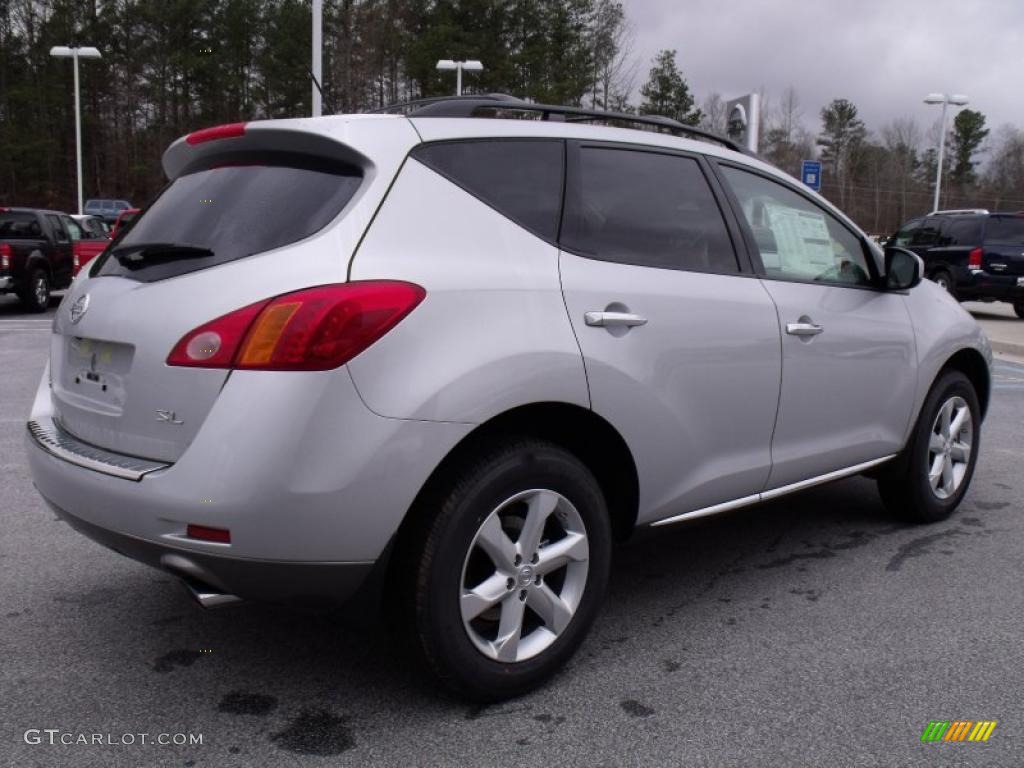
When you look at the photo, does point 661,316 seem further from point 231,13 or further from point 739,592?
point 231,13

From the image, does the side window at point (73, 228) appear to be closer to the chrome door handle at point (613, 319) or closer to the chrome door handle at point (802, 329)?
the chrome door handle at point (802, 329)

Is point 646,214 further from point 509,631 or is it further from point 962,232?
point 962,232

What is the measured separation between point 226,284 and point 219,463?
470mm

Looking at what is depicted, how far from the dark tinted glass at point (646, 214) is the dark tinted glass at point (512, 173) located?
0.08 metres

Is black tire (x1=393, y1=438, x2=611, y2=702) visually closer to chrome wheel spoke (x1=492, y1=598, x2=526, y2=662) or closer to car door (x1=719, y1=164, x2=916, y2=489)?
chrome wheel spoke (x1=492, y1=598, x2=526, y2=662)

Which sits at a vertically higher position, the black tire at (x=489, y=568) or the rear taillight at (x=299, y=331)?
the rear taillight at (x=299, y=331)

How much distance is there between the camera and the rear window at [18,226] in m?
16.1

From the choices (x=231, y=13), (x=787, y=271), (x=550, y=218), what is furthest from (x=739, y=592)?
(x=231, y=13)

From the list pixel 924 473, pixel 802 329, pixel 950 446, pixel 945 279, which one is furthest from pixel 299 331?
pixel 945 279

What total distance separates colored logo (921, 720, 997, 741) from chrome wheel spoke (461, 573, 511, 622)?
48.4 inches

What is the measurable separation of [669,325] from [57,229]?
16679 millimetres

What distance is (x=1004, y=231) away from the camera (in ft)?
58.2

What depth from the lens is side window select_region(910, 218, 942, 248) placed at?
1886 cm

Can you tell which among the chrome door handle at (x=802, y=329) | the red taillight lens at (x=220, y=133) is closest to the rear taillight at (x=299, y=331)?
the red taillight lens at (x=220, y=133)
